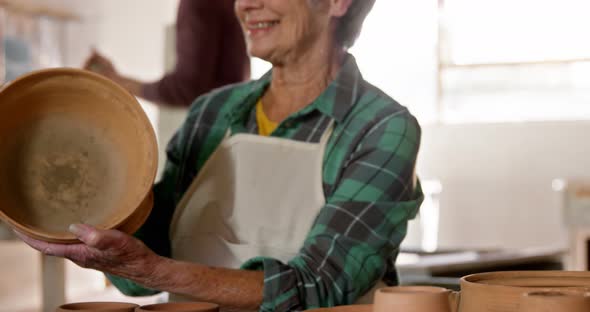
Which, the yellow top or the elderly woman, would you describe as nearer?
the elderly woman

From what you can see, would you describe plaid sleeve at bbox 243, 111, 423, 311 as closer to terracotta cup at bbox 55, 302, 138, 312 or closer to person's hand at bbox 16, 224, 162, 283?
person's hand at bbox 16, 224, 162, 283

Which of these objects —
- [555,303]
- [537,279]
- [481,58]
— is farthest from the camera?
[481,58]

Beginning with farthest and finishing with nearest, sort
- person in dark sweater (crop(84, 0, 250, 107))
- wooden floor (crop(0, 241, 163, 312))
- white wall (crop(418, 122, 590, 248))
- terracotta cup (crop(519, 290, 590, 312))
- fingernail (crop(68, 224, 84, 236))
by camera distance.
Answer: wooden floor (crop(0, 241, 163, 312)), white wall (crop(418, 122, 590, 248)), person in dark sweater (crop(84, 0, 250, 107)), fingernail (crop(68, 224, 84, 236)), terracotta cup (crop(519, 290, 590, 312))

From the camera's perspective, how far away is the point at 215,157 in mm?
1724

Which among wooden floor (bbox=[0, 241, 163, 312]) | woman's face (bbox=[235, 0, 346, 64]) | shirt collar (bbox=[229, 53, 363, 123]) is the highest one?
woman's face (bbox=[235, 0, 346, 64])

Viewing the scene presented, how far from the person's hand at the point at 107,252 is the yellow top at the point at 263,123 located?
1.43 feet

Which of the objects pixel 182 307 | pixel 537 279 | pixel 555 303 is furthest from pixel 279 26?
pixel 555 303

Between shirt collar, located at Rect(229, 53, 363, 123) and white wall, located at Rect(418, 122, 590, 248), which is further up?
shirt collar, located at Rect(229, 53, 363, 123)

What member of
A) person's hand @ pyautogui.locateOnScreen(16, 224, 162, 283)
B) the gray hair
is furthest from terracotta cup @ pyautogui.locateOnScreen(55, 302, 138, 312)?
the gray hair

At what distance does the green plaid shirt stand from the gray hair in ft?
0.17

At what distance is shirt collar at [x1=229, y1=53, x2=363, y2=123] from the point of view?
5.36ft

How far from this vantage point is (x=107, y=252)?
1.30 m

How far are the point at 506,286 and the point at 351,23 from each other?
92 centimetres

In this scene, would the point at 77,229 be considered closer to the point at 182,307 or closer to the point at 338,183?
the point at 182,307
